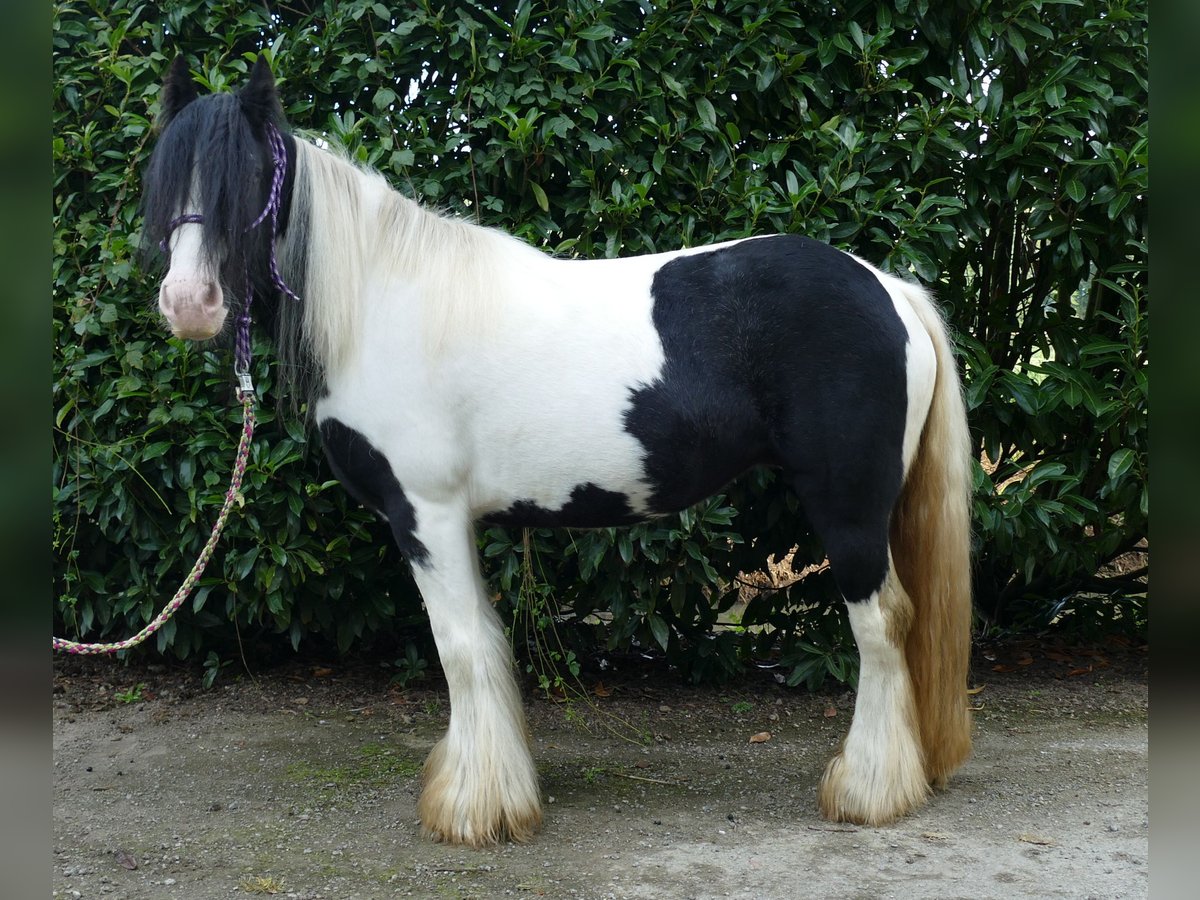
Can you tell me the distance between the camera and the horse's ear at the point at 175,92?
2.64 meters

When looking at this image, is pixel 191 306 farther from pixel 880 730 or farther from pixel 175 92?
pixel 880 730

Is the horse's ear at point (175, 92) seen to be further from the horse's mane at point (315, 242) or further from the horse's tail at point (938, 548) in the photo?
the horse's tail at point (938, 548)

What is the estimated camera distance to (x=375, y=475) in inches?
112

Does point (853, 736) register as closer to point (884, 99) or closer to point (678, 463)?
point (678, 463)

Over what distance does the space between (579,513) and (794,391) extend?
2.42 ft

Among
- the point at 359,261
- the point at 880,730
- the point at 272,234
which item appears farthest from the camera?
the point at 880,730

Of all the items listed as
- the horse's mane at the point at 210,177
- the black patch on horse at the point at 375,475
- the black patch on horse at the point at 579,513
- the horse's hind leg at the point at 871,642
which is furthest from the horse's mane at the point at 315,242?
the horse's hind leg at the point at 871,642

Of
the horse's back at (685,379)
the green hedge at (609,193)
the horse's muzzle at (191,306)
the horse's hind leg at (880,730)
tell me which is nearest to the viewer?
the horse's muzzle at (191,306)

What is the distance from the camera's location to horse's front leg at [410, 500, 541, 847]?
9.26 feet

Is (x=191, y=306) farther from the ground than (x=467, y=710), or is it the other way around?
(x=191, y=306)

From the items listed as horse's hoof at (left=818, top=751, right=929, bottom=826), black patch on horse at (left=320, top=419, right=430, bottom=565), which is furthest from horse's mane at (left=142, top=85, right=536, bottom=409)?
horse's hoof at (left=818, top=751, right=929, bottom=826)

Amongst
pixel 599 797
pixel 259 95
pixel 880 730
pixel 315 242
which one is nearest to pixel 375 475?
pixel 315 242
